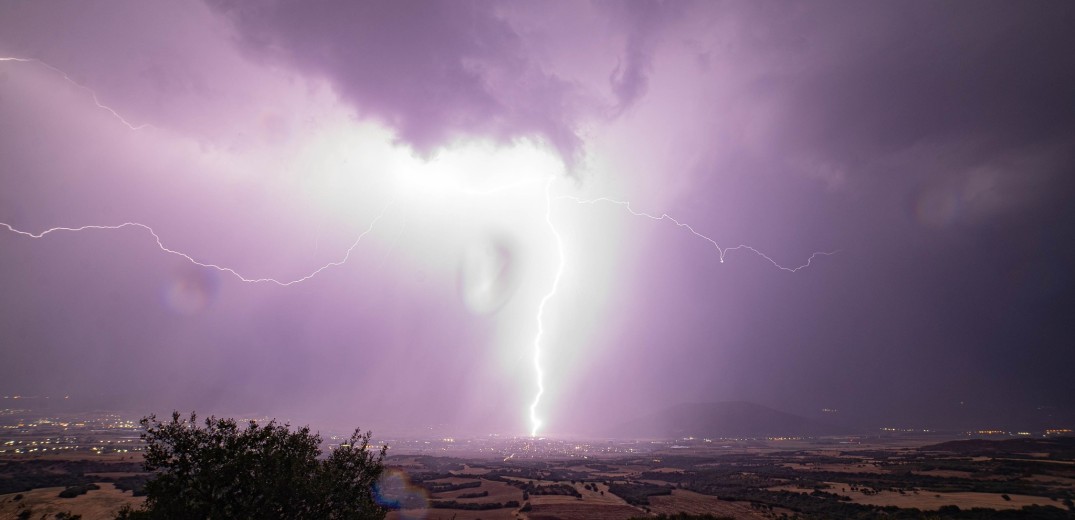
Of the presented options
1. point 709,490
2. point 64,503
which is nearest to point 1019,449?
point 709,490

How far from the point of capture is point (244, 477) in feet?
48.9

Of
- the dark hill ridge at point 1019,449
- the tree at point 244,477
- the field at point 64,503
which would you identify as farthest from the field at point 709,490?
the tree at point 244,477

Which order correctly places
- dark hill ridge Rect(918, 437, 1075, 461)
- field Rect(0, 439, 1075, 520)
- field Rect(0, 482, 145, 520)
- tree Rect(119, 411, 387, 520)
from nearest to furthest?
tree Rect(119, 411, 387, 520) → field Rect(0, 482, 145, 520) → field Rect(0, 439, 1075, 520) → dark hill ridge Rect(918, 437, 1075, 461)

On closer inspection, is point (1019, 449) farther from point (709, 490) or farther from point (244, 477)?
point (244, 477)

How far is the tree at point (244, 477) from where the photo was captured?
46.8 ft

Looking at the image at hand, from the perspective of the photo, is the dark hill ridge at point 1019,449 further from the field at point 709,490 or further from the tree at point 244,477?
the tree at point 244,477

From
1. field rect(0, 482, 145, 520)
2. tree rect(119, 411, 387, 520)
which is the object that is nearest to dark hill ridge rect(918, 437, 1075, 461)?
tree rect(119, 411, 387, 520)

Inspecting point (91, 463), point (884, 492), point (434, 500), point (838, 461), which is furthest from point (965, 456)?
point (91, 463)

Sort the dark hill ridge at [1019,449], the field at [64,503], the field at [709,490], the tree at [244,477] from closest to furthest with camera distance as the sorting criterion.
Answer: the tree at [244,477]
the field at [64,503]
the field at [709,490]
the dark hill ridge at [1019,449]

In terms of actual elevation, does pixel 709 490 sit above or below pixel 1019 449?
below

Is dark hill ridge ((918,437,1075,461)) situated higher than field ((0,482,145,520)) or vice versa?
field ((0,482,145,520))

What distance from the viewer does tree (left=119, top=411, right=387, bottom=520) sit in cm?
1427

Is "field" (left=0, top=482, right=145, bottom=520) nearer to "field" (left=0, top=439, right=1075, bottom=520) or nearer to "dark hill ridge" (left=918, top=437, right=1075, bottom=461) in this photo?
"field" (left=0, top=439, right=1075, bottom=520)

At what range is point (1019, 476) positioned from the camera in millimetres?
56562
